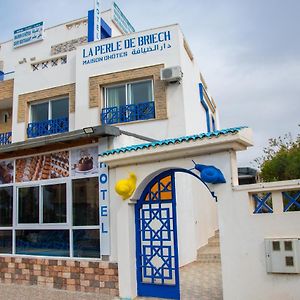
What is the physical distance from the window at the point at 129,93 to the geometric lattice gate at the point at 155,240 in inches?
218

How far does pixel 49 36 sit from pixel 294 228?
62.6 ft

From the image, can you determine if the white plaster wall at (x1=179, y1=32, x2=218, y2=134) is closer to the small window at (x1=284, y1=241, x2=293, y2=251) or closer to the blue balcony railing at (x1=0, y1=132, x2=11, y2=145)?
the small window at (x1=284, y1=241, x2=293, y2=251)

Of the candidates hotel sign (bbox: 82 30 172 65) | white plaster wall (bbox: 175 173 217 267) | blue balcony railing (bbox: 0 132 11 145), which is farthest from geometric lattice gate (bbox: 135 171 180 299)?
blue balcony railing (bbox: 0 132 11 145)

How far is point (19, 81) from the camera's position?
1516 cm

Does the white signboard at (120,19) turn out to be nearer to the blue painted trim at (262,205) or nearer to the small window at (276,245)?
the blue painted trim at (262,205)

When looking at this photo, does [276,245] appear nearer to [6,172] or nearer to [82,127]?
[6,172]

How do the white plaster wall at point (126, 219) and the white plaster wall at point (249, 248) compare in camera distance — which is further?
the white plaster wall at point (126, 219)

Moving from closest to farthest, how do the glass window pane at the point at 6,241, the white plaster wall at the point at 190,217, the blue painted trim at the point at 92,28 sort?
1. the glass window pane at the point at 6,241
2. the white plaster wall at the point at 190,217
3. the blue painted trim at the point at 92,28

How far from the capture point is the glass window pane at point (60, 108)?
1410 cm

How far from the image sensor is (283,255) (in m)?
5.58

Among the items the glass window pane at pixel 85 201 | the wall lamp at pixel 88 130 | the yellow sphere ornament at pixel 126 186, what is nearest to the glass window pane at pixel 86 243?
the glass window pane at pixel 85 201

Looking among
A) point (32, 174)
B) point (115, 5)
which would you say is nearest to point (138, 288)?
point (32, 174)

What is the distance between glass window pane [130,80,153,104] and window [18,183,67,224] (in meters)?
5.07

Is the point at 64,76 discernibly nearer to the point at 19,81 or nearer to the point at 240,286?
the point at 19,81
